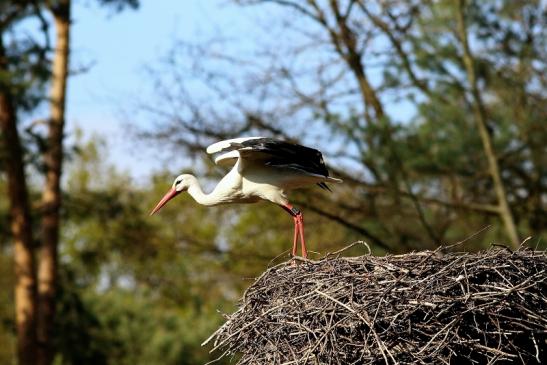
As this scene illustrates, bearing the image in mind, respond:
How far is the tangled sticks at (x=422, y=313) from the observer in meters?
7.14

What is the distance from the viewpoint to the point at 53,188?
1997 cm

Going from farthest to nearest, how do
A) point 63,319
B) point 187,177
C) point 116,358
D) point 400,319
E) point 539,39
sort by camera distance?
point 116,358 → point 63,319 → point 539,39 → point 187,177 → point 400,319

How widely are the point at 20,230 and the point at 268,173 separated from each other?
10.8m

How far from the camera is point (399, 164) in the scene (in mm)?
16703

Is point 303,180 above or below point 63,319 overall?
above

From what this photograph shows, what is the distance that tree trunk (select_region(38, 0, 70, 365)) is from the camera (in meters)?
19.9

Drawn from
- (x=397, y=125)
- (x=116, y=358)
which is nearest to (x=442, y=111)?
(x=397, y=125)

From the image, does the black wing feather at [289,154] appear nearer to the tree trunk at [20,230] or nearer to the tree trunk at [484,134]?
the tree trunk at [484,134]

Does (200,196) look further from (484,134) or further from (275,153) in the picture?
(484,134)

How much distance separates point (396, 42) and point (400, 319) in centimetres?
1018

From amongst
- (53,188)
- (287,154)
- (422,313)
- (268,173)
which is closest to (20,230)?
(53,188)

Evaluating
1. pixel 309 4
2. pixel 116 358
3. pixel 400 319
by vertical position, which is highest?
pixel 309 4

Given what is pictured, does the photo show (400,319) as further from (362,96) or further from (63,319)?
(63,319)

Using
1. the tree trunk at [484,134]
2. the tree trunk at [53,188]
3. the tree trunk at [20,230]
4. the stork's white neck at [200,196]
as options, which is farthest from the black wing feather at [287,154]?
the tree trunk at [53,188]
